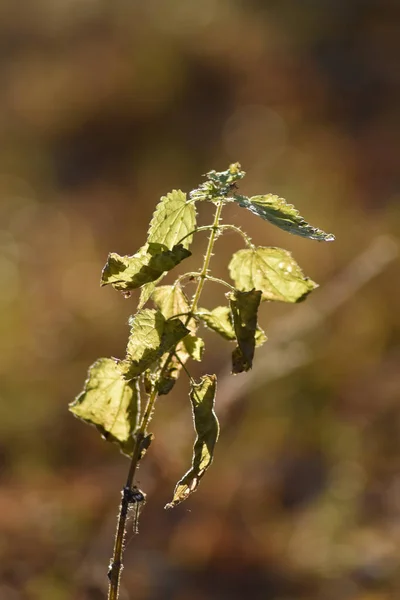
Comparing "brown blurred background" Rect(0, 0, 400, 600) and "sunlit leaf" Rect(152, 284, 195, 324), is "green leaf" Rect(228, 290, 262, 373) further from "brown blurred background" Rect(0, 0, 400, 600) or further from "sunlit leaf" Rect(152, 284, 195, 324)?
"brown blurred background" Rect(0, 0, 400, 600)

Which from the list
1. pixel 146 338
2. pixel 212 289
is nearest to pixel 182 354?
pixel 146 338

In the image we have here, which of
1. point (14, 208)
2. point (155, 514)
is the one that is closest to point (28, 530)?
point (155, 514)

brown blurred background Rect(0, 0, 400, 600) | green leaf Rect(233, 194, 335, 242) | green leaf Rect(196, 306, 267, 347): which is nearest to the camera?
green leaf Rect(233, 194, 335, 242)

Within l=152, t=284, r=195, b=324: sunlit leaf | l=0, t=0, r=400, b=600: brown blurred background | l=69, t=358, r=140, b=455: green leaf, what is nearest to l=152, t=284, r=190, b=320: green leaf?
l=152, t=284, r=195, b=324: sunlit leaf

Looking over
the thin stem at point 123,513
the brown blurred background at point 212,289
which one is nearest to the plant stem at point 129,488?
the thin stem at point 123,513

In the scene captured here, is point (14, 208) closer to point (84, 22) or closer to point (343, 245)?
point (343, 245)

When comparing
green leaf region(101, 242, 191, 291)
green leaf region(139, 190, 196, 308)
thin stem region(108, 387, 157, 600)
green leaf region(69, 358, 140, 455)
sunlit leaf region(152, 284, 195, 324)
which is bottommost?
thin stem region(108, 387, 157, 600)
